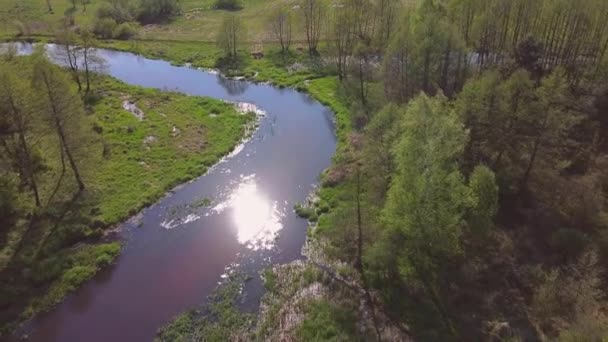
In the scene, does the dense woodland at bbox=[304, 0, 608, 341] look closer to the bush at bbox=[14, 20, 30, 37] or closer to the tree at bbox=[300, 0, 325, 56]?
the tree at bbox=[300, 0, 325, 56]

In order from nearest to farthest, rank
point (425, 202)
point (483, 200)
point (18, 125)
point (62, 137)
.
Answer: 1. point (425, 202)
2. point (483, 200)
3. point (18, 125)
4. point (62, 137)

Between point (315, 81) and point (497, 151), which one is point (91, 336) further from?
point (315, 81)

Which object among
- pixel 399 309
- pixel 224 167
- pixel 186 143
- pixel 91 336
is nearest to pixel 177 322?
pixel 91 336

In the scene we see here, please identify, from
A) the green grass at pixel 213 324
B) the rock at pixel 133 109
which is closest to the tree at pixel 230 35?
the rock at pixel 133 109

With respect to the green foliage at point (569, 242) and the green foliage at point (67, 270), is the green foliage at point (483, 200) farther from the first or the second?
the green foliage at point (67, 270)

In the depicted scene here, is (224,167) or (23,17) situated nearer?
(224,167)

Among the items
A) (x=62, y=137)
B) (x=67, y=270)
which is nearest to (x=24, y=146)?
(x=62, y=137)

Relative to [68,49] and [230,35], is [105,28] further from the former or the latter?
[68,49]
